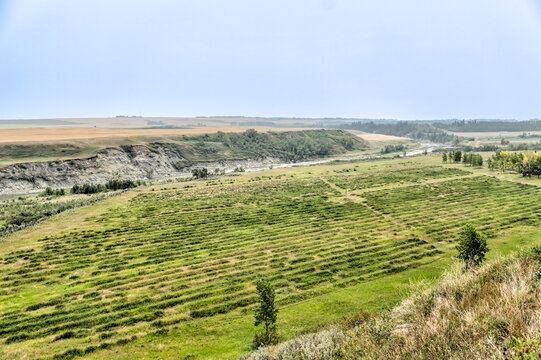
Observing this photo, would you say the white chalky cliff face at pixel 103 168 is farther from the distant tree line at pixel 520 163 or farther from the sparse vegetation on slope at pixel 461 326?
the sparse vegetation on slope at pixel 461 326

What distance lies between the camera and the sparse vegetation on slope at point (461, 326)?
11133 millimetres

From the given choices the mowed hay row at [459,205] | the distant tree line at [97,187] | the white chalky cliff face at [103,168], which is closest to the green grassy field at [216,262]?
the mowed hay row at [459,205]

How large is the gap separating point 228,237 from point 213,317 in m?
26.0

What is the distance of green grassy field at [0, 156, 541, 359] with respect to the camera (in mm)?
29547

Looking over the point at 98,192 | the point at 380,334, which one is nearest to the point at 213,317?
the point at 380,334

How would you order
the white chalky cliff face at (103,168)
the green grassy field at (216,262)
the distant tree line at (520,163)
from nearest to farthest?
the green grassy field at (216,262), the distant tree line at (520,163), the white chalky cliff face at (103,168)

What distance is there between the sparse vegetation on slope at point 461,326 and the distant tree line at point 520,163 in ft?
364

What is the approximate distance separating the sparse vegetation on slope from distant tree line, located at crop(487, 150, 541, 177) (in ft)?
364

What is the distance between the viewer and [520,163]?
362 feet

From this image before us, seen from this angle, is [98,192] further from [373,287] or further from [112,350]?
[373,287]

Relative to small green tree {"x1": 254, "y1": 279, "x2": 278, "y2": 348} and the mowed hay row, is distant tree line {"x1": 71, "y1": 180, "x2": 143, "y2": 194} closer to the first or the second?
the mowed hay row

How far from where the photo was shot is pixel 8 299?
Result: 3669 centimetres

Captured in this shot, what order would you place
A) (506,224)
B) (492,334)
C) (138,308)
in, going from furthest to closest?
1. (506,224)
2. (138,308)
3. (492,334)

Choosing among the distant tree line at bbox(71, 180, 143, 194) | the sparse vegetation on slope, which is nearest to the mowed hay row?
the sparse vegetation on slope
